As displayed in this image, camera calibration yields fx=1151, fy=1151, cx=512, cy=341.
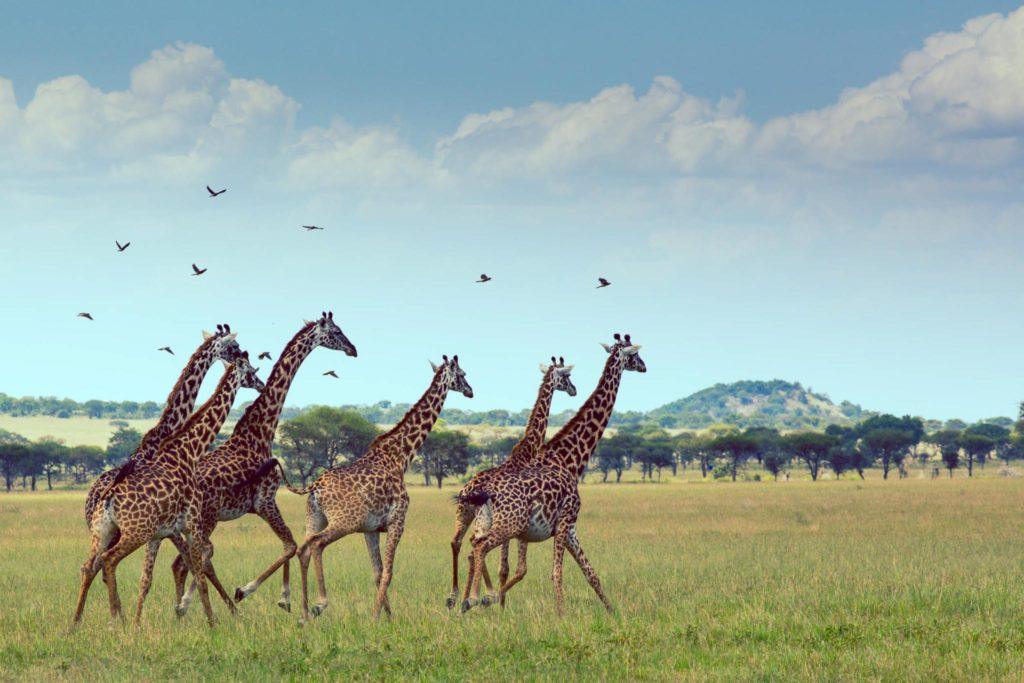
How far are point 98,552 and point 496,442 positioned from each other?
102443 mm

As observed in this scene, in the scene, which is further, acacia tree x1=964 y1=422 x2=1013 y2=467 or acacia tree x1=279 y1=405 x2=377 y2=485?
acacia tree x1=964 y1=422 x2=1013 y2=467

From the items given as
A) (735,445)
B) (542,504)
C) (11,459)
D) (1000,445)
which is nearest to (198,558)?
(542,504)

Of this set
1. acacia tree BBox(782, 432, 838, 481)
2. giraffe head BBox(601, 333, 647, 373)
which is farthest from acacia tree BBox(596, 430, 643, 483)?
giraffe head BBox(601, 333, 647, 373)

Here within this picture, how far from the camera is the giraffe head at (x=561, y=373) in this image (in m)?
16.8

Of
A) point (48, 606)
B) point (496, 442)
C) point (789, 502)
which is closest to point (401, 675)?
point (48, 606)

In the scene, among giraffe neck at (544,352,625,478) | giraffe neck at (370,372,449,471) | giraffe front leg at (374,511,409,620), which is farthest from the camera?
giraffe neck at (544,352,625,478)

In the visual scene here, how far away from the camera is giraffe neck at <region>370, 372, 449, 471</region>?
51.2ft

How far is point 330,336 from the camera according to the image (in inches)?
659

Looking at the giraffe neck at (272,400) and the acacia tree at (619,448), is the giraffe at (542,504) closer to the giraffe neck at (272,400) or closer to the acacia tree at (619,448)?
the giraffe neck at (272,400)

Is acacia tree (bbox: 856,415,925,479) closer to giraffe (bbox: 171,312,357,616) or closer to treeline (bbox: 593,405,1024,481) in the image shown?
treeline (bbox: 593,405,1024,481)

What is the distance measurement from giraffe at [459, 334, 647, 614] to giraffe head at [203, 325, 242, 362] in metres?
4.17

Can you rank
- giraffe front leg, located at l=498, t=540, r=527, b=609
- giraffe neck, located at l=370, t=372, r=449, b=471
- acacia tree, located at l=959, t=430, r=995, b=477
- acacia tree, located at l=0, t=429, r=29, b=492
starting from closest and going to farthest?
giraffe front leg, located at l=498, t=540, r=527, b=609 < giraffe neck, located at l=370, t=372, r=449, b=471 < acacia tree, located at l=0, t=429, r=29, b=492 < acacia tree, located at l=959, t=430, r=995, b=477

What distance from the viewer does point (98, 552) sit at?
13.7 metres

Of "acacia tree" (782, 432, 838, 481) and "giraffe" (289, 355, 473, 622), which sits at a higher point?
"acacia tree" (782, 432, 838, 481)
